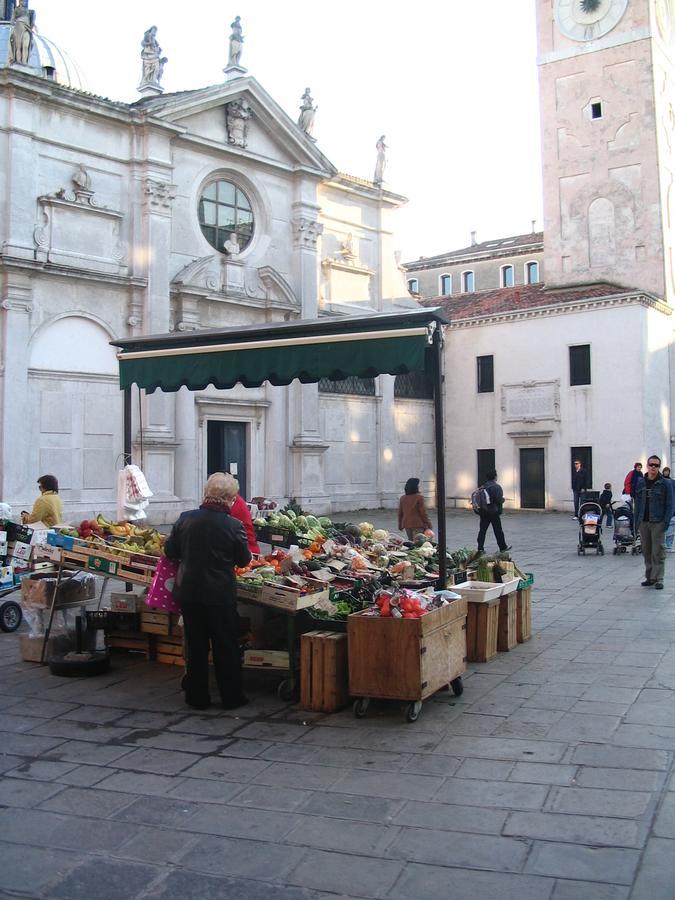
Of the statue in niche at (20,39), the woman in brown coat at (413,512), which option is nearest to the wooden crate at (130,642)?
the woman in brown coat at (413,512)

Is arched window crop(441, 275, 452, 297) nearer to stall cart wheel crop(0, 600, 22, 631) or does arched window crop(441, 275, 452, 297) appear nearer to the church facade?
the church facade

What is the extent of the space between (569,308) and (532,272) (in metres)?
20.5

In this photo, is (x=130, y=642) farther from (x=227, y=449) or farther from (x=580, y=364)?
(x=580, y=364)

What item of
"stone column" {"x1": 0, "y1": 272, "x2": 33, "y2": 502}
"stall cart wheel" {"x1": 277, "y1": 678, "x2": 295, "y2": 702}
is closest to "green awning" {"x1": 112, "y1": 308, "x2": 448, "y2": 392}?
"stall cart wheel" {"x1": 277, "y1": 678, "x2": 295, "y2": 702}

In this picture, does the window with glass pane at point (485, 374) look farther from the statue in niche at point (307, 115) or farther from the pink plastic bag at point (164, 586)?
the pink plastic bag at point (164, 586)

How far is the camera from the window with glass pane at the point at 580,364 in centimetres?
2984

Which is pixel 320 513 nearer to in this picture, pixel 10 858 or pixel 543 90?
pixel 543 90

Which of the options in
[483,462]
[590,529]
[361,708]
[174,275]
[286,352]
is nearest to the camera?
[361,708]

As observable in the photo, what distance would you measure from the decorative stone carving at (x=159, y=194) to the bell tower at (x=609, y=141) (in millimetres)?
15606

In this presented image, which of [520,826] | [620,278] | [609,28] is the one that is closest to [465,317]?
[620,278]

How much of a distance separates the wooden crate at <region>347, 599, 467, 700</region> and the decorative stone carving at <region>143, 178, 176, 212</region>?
1920cm

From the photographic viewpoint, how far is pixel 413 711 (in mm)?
6523

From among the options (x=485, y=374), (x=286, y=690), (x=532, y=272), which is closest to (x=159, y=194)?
(x=485, y=374)

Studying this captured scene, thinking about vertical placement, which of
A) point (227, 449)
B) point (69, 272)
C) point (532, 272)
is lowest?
point (227, 449)
